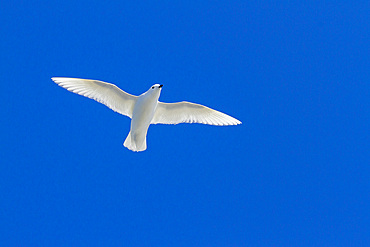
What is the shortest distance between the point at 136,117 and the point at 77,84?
2.00 metres

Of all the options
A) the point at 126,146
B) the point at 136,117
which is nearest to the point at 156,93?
the point at 136,117

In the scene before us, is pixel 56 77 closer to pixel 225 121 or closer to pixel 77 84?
pixel 77 84

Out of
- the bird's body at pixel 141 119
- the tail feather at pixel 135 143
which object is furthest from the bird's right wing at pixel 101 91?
the tail feather at pixel 135 143

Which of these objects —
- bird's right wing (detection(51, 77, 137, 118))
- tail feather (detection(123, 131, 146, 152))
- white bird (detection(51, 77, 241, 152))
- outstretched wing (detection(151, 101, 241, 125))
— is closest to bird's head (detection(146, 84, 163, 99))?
white bird (detection(51, 77, 241, 152))

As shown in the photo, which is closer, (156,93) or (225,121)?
(156,93)

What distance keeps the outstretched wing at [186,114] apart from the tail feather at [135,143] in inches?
31.0

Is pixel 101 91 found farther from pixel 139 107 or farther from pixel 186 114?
pixel 186 114

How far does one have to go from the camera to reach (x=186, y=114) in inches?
727

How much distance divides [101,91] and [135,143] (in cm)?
188

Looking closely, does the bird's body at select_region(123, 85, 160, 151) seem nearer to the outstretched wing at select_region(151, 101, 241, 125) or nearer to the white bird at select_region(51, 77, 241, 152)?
the white bird at select_region(51, 77, 241, 152)

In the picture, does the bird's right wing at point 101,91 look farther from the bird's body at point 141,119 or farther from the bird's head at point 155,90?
the bird's head at point 155,90

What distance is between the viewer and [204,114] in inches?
732

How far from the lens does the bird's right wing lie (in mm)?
17281

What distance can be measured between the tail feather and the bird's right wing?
900 millimetres
